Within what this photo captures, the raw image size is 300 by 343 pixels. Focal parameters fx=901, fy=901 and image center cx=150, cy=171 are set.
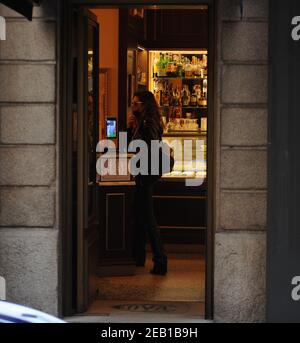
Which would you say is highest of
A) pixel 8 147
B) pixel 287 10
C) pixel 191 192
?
pixel 287 10

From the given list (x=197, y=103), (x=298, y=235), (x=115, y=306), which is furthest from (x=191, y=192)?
(x=298, y=235)

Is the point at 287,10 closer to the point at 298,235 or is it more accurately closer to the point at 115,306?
the point at 298,235

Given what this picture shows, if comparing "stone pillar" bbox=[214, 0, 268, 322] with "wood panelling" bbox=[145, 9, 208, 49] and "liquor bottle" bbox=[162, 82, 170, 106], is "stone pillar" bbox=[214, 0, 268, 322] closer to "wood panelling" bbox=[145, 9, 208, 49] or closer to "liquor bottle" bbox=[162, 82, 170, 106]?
"wood panelling" bbox=[145, 9, 208, 49]

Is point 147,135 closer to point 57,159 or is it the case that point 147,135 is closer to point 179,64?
point 57,159

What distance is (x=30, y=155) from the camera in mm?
8852

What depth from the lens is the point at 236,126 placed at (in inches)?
344

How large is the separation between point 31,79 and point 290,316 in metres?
3.41

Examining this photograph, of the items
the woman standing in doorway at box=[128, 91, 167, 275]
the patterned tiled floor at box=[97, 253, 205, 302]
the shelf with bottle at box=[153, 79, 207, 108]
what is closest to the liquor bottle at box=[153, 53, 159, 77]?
the shelf with bottle at box=[153, 79, 207, 108]

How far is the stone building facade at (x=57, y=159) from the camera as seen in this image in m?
8.73

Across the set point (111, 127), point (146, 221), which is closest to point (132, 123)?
point (111, 127)

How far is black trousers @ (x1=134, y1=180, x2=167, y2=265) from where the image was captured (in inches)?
460

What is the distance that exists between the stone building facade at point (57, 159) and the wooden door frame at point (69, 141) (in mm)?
71

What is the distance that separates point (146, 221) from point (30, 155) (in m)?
3.23

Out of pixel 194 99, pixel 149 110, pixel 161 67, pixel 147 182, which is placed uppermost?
pixel 161 67
